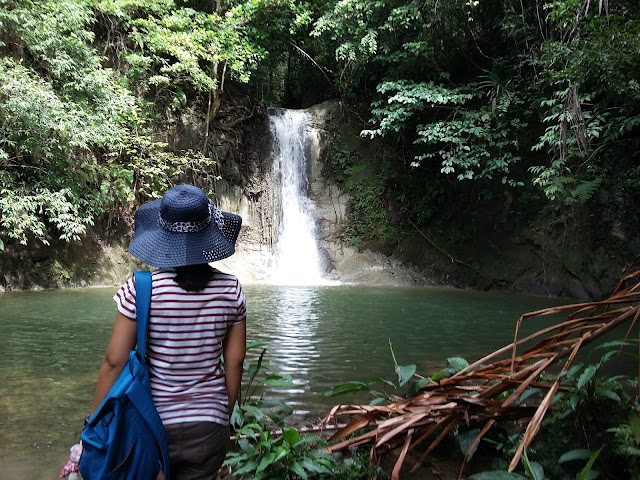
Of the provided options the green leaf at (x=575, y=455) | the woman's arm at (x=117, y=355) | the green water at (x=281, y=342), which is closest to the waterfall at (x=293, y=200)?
the green water at (x=281, y=342)

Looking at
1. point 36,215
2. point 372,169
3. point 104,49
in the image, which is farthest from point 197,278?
point 372,169

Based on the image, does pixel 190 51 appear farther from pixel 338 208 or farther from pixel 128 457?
pixel 128 457

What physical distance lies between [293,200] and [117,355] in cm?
1518

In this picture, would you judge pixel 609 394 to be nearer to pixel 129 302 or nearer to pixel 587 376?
pixel 587 376

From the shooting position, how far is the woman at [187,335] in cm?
162

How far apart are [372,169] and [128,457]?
A: 15.4 meters

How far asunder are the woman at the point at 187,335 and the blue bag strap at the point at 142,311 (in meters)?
0.02

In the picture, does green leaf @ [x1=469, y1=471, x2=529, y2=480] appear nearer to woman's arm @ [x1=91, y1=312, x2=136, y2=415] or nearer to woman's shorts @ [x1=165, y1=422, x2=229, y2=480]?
woman's shorts @ [x1=165, y1=422, x2=229, y2=480]

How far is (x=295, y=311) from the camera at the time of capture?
28.4 ft

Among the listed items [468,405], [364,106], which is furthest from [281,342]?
[364,106]

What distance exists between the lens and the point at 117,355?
1.61 metres

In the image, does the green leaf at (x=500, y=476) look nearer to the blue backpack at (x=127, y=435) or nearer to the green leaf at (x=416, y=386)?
the green leaf at (x=416, y=386)

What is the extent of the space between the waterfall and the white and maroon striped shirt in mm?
13235

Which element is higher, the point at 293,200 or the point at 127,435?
the point at 293,200
